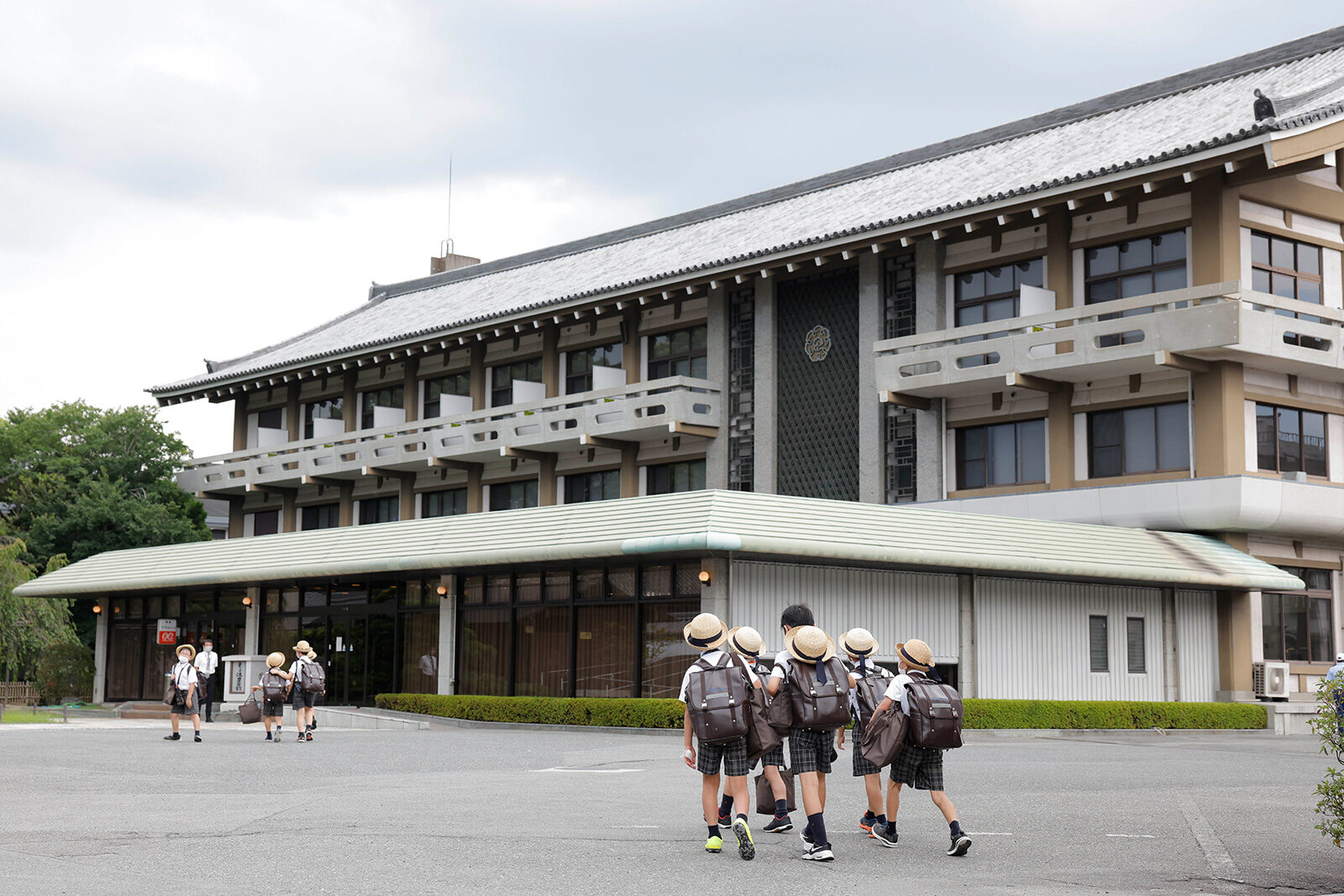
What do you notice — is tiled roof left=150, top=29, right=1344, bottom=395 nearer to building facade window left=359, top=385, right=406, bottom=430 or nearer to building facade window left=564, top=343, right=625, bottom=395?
building facade window left=564, top=343, right=625, bottom=395

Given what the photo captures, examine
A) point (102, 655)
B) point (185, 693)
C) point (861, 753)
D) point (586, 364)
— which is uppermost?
point (586, 364)

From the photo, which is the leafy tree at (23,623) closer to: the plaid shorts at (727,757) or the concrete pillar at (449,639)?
the concrete pillar at (449,639)

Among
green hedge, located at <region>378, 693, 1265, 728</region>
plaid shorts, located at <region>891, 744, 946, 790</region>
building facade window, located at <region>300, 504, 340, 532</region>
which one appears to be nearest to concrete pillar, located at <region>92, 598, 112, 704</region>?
building facade window, located at <region>300, 504, 340, 532</region>

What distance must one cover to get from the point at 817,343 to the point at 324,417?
784 inches

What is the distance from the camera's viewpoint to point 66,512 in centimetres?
4934

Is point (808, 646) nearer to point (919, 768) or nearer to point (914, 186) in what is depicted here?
point (919, 768)

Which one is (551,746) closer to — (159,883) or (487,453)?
(159,883)

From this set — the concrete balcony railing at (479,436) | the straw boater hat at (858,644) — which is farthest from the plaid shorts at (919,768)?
the concrete balcony railing at (479,436)

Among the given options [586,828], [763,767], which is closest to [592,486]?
[586,828]

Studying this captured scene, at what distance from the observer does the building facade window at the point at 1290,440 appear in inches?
1171

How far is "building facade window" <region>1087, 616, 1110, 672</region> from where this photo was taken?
2884cm

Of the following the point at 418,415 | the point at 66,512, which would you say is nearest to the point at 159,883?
the point at 418,415

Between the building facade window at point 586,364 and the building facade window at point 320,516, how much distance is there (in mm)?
10487

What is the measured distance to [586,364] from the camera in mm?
40438
